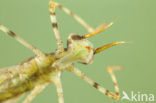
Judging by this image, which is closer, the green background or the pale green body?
the pale green body

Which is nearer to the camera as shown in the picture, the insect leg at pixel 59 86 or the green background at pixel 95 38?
the insect leg at pixel 59 86

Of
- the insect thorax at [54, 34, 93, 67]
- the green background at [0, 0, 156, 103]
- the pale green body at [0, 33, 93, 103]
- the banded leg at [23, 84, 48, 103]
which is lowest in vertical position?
the banded leg at [23, 84, 48, 103]

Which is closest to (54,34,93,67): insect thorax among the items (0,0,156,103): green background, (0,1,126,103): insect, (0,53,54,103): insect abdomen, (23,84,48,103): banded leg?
(0,1,126,103): insect

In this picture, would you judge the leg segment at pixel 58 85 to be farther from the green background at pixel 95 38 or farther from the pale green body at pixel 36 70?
the green background at pixel 95 38

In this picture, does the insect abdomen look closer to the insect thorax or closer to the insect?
the insect

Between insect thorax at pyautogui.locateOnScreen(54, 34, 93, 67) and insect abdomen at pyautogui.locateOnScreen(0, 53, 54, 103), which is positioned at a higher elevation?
insect thorax at pyautogui.locateOnScreen(54, 34, 93, 67)

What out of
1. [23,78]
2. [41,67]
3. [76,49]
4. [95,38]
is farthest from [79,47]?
[95,38]

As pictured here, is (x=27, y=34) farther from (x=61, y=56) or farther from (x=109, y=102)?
(x=61, y=56)

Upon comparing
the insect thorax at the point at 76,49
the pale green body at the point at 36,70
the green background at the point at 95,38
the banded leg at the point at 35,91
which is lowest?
the banded leg at the point at 35,91

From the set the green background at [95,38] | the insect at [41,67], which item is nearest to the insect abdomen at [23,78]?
the insect at [41,67]

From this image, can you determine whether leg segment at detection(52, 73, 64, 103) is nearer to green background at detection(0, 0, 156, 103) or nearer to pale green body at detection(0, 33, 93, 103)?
pale green body at detection(0, 33, 93, 103)

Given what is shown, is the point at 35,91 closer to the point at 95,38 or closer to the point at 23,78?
the point at 23,78
